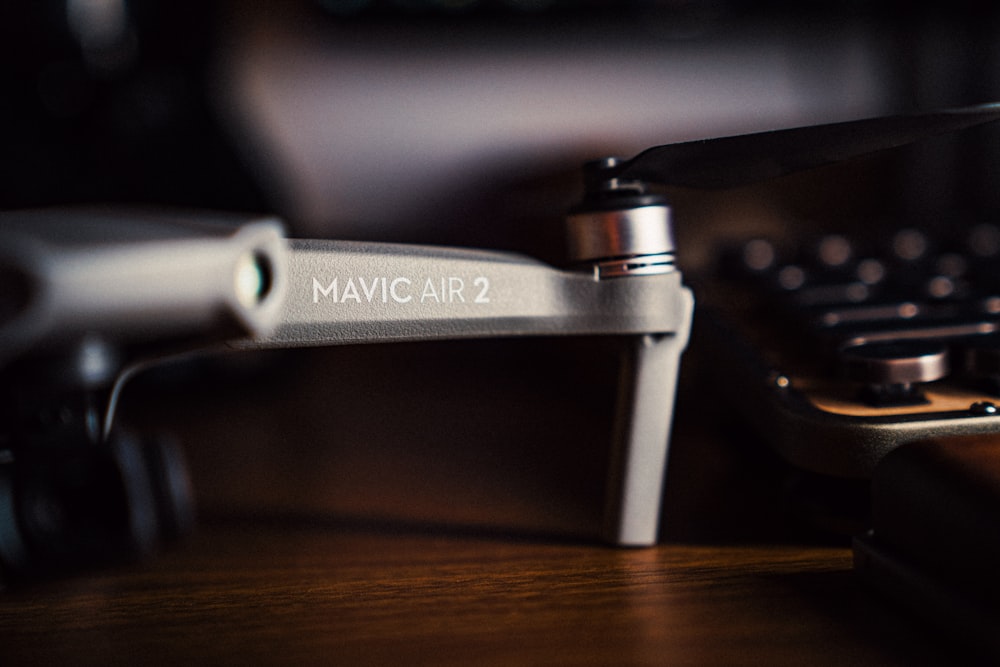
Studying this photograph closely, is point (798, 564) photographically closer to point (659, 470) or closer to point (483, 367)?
point (659, 470)

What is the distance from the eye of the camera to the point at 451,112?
0.69 m

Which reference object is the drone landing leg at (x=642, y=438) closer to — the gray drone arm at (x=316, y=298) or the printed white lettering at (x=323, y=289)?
the gray drone arm at (x=316, y=298)

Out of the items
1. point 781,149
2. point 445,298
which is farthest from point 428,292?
point 781,149

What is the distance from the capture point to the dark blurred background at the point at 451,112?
596 millimetres

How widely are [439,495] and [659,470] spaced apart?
103 millimetres

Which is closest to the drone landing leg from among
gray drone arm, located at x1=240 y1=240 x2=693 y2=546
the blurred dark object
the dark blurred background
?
gray drone arm, located at x1=240 y1=240 x2=693 y2=546

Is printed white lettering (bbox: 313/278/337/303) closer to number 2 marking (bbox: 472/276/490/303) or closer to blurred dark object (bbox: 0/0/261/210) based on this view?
number 2 marking (bbox: 472/276/490/303)

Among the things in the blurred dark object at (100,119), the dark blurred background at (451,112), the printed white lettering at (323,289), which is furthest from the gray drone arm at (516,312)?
the blurred dark object at (100,119)

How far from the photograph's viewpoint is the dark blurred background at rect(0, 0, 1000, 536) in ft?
1.96

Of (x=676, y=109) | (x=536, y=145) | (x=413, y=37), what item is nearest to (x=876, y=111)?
(x=676, y=109)

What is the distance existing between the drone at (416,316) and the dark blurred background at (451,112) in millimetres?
268

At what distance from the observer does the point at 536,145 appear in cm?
69

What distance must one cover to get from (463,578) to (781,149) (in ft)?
0.53

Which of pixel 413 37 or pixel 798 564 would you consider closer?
pixel 798 564
